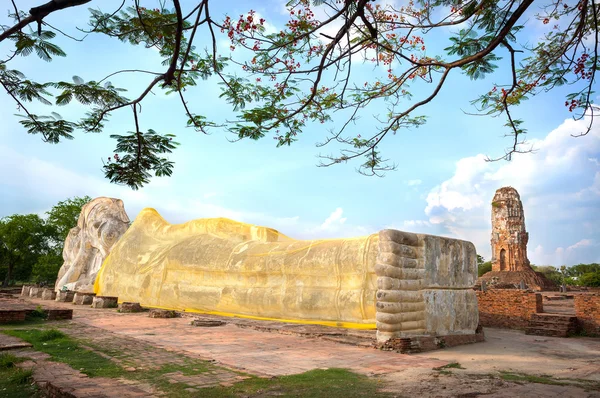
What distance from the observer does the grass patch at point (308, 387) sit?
4.19 meters

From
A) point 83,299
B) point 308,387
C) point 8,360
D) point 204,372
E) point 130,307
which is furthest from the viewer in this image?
point 83,299

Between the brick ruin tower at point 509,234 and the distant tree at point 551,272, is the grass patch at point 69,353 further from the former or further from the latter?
the distant tree at point 551,272

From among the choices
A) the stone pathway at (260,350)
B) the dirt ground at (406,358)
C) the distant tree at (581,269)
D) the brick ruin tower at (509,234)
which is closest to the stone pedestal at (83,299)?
the dirt ground at (406,358)

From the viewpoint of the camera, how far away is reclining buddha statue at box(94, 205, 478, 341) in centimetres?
722

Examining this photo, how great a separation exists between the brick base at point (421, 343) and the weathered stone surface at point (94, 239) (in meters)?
12.8

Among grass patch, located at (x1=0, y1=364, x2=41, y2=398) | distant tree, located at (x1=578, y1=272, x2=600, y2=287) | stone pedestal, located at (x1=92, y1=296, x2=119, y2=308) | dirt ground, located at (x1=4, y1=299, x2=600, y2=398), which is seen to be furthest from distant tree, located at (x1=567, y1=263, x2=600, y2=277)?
grass patch, located at (x1=0, y1=364, x2=41, y2=398)

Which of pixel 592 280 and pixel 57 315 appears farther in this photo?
pixel 592 280

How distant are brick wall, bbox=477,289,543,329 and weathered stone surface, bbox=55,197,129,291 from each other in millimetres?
12578

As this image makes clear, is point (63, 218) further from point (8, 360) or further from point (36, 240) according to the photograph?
point (8, 360)

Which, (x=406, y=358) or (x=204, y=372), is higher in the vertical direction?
(x=406, y=358)

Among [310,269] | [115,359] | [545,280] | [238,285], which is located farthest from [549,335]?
[545,280]

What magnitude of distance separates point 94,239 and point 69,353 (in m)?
12.2

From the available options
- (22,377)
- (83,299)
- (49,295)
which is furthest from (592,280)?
(22,377)

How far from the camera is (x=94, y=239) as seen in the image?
17078 mm
